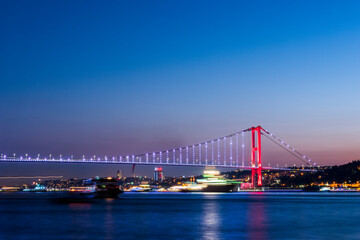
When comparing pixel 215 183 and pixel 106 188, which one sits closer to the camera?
pixel 106 188

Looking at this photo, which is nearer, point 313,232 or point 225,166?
point 313,232

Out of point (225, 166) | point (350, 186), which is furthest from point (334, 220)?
point (350, 186)

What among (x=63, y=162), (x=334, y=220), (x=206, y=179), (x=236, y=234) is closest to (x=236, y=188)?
(x=206, y=179)

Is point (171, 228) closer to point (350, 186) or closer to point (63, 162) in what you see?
point (63, 162)

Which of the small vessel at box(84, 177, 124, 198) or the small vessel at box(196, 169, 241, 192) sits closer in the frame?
the small vessel at box(84, 177, 124, 198)

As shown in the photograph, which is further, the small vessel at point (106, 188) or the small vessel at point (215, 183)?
the small vessel at point (215, 183)

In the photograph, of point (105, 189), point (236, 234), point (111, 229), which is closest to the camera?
point (236, 234)

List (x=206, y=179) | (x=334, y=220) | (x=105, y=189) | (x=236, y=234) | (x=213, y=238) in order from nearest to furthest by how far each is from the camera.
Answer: (x=213, y=238) → (x=236, y=234) → (x=334, y=220) → (x=105, y=189) → (x=206, y=179)

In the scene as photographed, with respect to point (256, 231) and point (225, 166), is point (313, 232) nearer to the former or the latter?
point (256, 231)

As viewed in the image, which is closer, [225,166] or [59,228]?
[59,228]
